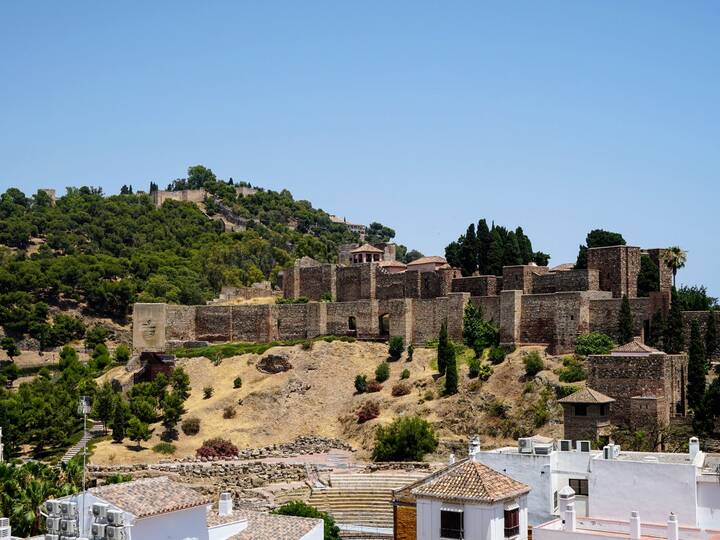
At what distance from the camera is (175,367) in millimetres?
56281

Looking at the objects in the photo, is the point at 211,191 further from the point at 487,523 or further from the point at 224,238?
the point at 487,523

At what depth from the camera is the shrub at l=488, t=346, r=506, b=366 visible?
48625 millimetres

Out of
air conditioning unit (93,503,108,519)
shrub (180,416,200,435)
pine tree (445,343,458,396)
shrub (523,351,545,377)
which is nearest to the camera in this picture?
air conditioning unit (93,503,108,519)

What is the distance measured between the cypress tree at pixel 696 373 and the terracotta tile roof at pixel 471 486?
2191 centimetres

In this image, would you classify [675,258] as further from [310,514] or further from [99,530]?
[99,530]

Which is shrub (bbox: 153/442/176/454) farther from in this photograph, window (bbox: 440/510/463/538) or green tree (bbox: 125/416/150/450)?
window (bbox: 440/510/463/538)

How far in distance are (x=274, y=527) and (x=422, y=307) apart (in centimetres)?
3005

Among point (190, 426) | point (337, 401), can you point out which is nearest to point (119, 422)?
point (190, 426)

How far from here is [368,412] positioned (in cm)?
4872

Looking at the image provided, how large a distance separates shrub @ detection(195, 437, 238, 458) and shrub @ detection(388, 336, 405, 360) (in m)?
10.0

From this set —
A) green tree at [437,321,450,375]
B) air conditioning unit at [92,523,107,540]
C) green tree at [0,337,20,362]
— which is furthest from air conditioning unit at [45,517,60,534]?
green tree at [0,337,20,362]

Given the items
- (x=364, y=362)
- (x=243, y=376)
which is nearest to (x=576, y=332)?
(x=364, y=362)

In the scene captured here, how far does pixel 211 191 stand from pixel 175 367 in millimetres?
62063

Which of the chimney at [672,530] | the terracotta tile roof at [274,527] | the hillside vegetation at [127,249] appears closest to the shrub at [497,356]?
the terracotta tile roof at [274,527]
